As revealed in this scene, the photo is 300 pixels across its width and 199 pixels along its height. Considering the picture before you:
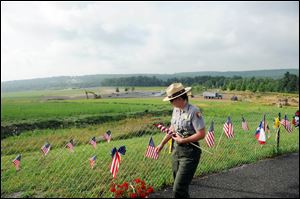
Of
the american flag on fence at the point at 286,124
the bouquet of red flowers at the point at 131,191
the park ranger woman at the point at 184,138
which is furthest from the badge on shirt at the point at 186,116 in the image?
the american flag on fence at the point at 286,124

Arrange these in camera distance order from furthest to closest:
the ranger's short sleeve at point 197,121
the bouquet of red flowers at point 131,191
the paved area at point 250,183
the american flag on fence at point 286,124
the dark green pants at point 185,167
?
the american flag on fence at point 286,124 → the paved area at point 250,183 → the bouquet of red flowers at point 131,191 → the dark green pants at point 185,167 → the ranger's short sleeve at point 197,121

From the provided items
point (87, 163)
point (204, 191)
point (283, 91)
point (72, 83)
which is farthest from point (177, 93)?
point (72, 83)

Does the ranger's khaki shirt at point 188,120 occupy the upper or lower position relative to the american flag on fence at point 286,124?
upper

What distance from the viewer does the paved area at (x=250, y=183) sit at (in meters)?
4.82

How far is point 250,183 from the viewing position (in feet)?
17.5

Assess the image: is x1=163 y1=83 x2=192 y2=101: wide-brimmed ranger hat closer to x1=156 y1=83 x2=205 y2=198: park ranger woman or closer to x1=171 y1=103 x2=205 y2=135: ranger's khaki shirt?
x1=156 y1=83 x2=205 y2=198: park ranger woman

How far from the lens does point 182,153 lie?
376cm

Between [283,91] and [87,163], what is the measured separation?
65.4 meters

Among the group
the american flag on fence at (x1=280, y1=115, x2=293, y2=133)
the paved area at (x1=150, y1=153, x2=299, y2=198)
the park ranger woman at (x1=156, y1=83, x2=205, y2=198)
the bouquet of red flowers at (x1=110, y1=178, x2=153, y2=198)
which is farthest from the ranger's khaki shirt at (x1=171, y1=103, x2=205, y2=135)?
the american flag on fence at (x1=280, y1=115, x2=293, y2=133)

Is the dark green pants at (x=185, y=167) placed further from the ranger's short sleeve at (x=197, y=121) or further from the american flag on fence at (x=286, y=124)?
the american flag on fence at (x=286, y=124)

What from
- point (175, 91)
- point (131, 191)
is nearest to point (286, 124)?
point (131, 191)

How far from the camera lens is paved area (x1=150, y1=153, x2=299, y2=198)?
4.82m

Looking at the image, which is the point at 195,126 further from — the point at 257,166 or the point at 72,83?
the point at 72,83

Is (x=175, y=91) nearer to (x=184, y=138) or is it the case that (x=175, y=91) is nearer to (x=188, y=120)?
(x=188, y=120)
